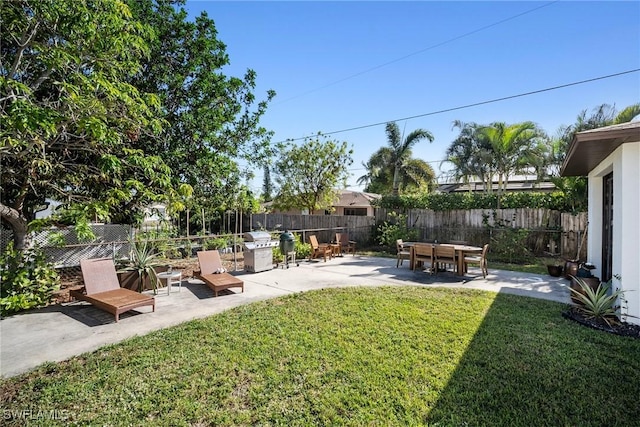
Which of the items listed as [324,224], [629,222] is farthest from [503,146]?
[629,222]

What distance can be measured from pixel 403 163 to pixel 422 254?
1268 cm

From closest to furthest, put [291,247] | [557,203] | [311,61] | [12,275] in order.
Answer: [12,275]
[291,247]
[557,203]
[311,61]

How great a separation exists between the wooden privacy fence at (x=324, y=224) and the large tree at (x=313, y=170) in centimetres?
130

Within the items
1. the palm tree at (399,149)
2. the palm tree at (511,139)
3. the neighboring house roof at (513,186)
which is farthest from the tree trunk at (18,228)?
the neighboring house roof at (513,186)

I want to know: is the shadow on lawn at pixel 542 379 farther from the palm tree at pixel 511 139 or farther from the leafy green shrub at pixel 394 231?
the palm tree at pixel 511 139

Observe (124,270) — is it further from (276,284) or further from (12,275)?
(276,284)

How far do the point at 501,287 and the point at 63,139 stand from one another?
998cm

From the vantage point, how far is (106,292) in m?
5.68

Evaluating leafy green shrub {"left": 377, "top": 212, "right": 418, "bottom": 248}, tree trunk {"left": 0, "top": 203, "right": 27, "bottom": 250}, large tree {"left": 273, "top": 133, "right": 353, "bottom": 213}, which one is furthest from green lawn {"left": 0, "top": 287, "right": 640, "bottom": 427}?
large tree {"left": 273, "top": 133, "right": 353, "bottom": 213}

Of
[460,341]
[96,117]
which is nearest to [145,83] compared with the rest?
[96,117]

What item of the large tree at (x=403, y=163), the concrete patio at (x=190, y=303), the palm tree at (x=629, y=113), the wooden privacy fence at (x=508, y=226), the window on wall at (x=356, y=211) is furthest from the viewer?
the window on wall at (x=356, y=211)

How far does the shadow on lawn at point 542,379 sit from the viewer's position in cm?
278

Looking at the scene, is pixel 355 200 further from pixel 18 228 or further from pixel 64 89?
pixel 64 89

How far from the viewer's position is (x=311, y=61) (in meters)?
13.7
